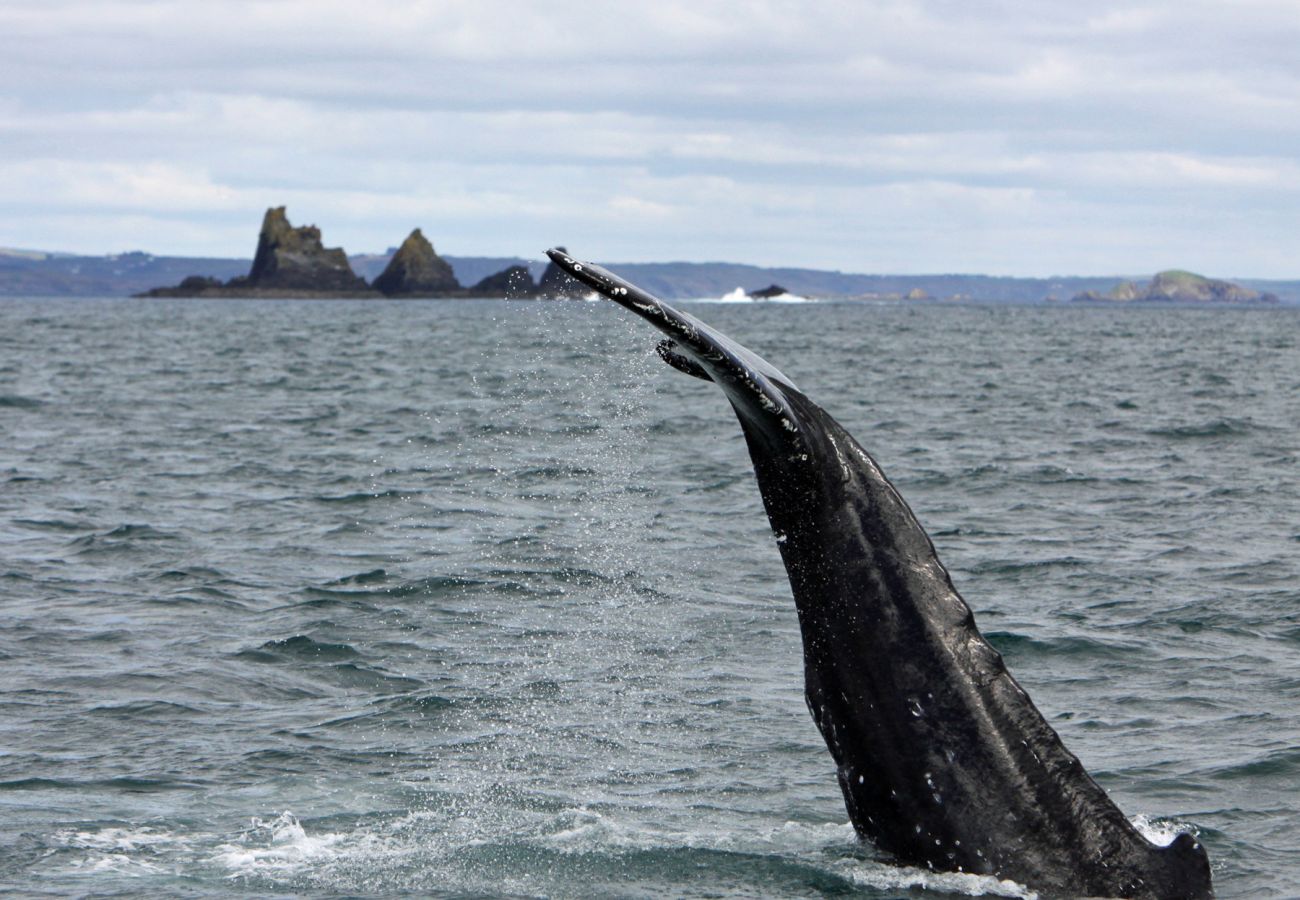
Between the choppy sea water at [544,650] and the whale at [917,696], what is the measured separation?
0.26 metres

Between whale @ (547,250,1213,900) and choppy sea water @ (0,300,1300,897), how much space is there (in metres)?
0.26

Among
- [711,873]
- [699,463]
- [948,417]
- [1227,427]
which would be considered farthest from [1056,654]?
[948,417]

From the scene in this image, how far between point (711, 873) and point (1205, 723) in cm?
344

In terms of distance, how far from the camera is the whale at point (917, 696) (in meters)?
4.78

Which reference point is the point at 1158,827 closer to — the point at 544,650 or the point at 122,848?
the point at 122,848

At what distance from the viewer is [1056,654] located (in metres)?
9.97

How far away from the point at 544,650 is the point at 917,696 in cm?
556

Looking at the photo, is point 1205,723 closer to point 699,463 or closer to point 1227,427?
point 699,463

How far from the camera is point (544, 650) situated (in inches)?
399

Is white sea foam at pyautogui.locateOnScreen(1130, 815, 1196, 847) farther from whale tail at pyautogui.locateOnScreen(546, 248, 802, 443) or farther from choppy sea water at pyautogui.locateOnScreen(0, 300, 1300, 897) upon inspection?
whale tail at pyautogui.locateOnScreen(546, 248, 802, 443)

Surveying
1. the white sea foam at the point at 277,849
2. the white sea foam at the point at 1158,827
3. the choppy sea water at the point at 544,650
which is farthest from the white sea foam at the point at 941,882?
the white sea foam at the point at 277,849

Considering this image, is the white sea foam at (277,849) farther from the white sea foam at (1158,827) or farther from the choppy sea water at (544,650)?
the white sea foam at (1158,827)

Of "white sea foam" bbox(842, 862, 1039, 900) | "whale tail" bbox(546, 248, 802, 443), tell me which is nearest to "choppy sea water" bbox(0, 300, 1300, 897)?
"white sea foam" bbox(842, 862, 1039, 900)

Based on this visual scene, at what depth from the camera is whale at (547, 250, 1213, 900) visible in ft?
15.7
